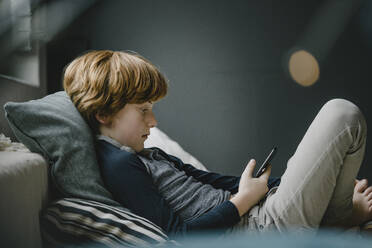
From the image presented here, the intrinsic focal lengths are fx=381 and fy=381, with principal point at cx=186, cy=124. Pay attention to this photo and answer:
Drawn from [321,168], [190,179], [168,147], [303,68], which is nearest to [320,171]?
[321,168]

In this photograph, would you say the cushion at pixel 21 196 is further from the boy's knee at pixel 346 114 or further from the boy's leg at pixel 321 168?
the boy's knee at pixel 346 114

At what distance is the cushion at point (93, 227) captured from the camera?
2.69 ft

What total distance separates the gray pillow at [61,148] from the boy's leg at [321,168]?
445 mm

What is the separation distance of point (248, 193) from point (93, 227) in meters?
0.42

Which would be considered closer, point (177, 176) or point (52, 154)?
point (52, 154)

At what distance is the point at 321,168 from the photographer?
0.97 meters

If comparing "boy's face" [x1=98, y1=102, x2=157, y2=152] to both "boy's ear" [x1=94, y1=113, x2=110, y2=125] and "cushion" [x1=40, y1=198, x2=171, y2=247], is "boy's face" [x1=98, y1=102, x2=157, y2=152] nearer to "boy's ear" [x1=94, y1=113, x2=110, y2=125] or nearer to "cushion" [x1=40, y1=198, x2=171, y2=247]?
"boy's ear" [x1=94, y1=113, x2=110, y2=125]

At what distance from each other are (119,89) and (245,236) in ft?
1.66

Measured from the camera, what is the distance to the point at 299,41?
83.7 inches

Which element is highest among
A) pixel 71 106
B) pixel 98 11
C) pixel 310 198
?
pixel 98 11

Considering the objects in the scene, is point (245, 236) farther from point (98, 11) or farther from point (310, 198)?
point (98, 11)

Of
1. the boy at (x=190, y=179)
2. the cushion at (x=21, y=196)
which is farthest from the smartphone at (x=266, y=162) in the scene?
the cushion at (x=21, y=196)

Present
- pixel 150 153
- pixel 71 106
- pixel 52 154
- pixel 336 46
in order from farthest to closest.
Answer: pixel 336 46 < pixel 150 153 < pixel 71 106 < pixel 52 154


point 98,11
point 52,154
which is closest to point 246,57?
point 98,11
